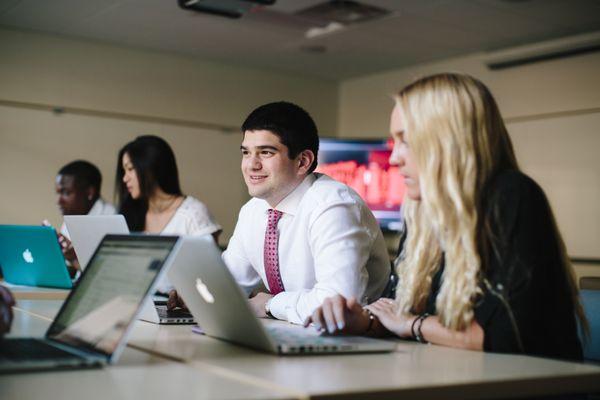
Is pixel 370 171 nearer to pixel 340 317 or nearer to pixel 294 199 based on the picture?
pixel 294 199

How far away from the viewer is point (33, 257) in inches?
114

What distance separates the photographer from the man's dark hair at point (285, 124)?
2.44 meters

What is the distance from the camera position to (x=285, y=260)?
2.36 metres

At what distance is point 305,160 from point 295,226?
0.28m

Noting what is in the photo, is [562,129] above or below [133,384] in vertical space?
above

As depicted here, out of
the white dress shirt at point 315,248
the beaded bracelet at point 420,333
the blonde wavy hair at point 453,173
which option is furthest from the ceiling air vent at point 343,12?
the beaded bracelet at point 420,333

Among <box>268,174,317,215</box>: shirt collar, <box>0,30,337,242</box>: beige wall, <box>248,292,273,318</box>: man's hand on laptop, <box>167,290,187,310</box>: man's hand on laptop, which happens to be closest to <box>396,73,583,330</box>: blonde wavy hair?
<box>248,292,273,318</box>: man's hand on laptop

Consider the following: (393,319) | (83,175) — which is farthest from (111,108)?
(393,319)

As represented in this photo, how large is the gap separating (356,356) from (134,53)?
536 cm

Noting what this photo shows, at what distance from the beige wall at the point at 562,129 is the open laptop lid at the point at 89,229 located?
4249 millimetres

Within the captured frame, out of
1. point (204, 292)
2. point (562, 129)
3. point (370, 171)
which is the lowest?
point (204, 292)

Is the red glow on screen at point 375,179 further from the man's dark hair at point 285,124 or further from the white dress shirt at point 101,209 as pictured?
the man's dark hair at point 285,124

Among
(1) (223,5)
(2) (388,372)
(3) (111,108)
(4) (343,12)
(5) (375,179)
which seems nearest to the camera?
(2) (388,372)

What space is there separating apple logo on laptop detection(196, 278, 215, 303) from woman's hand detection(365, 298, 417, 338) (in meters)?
0.41
